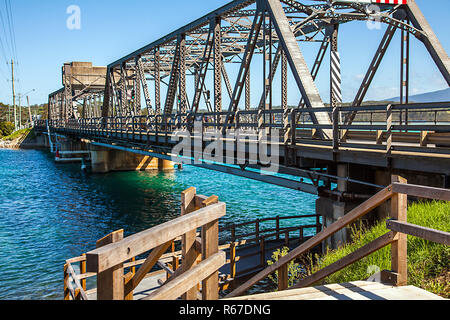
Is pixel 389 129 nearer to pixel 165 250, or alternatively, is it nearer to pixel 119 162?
pixel 165 250

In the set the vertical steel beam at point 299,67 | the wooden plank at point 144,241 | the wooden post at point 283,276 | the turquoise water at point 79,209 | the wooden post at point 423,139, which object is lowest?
the turquoise water at point 79,209

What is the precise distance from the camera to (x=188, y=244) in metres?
3.81

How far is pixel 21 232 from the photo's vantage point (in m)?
22.3

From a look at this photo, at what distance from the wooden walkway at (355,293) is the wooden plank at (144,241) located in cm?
113

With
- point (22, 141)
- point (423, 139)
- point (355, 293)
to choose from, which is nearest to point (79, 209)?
point (423, 139)

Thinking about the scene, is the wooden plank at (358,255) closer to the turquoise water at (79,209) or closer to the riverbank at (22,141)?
the turquoise water at (79,209)

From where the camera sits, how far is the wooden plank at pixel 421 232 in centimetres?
419

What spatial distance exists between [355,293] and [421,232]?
908 mm

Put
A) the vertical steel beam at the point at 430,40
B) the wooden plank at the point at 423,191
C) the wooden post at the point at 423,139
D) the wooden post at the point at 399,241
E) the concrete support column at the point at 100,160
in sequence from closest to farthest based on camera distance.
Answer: the wooden plank at the point at 423,191 → the wooden post at the point at 399,241 → the wooden post at the point at 423,139 → the vertical steel beam at the point at 430,40 → the concrete support column at the point at 100,160

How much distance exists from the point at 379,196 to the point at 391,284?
1.00m

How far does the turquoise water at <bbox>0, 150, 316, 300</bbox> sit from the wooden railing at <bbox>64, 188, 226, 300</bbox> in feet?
38.4

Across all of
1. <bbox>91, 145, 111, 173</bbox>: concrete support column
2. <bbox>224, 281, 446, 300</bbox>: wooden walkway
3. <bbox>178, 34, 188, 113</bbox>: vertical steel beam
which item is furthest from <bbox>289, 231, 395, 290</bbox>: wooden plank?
<bbox>91, 145, 111, 173</bbox>: concrete support column

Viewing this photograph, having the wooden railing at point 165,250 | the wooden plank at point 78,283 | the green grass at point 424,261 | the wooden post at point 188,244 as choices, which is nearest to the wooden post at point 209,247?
the wooden railing at point 165,250
